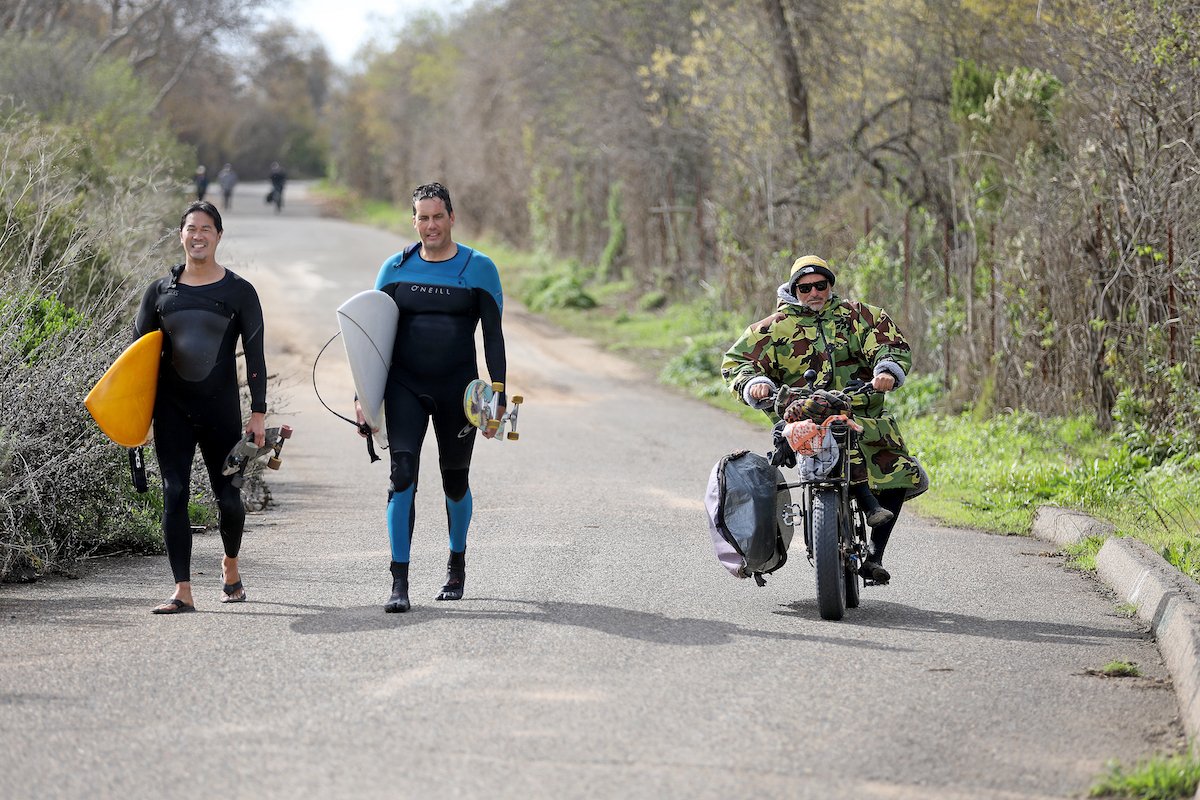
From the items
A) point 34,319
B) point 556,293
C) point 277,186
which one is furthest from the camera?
point 277,186

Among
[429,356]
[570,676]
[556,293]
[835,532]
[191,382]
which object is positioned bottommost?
[556,293]

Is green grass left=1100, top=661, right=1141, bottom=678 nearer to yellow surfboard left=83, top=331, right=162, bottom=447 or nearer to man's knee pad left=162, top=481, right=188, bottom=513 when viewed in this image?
man's knee pad left=162, top=481, right=188, bottom=513

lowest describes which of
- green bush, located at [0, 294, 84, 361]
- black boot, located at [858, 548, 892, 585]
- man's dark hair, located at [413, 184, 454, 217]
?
black boot, located at [858, 548, 892, 585]

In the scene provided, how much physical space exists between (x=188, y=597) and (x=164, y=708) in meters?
1.89

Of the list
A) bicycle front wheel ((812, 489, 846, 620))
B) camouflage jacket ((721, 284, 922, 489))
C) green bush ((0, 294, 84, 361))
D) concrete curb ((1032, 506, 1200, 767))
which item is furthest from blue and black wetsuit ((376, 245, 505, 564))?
concrete curb ((1032, 506, 1200, 767))

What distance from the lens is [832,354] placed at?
7605mm

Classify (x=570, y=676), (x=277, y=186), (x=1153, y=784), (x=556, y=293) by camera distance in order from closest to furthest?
(x=1153, y=784)
(x=570, y=676)
(x=556, y=293)
(x=277, y=186)

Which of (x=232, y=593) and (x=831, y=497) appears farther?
(x=232, y=593)

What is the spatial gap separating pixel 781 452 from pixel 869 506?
0.50 metres

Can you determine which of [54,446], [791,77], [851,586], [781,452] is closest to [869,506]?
[851,586]

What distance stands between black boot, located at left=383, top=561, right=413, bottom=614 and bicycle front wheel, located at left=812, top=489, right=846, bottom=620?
1.85m

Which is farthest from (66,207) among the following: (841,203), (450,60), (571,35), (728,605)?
(450,60)

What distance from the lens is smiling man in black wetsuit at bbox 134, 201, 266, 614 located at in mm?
7320

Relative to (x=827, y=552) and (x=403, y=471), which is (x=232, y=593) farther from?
(x=827, y=552)
